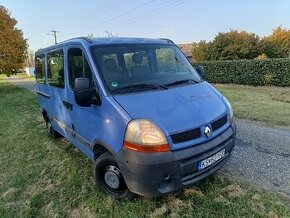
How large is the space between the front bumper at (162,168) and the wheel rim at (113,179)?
0.30m

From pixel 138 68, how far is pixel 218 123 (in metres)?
1.32

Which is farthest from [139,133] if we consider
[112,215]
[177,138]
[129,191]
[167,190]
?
[112,215]

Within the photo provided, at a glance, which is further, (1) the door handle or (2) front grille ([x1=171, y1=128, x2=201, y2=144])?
(1) the door handle

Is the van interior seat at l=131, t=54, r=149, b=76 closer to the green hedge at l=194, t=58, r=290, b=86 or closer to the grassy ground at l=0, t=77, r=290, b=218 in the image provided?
the grassy ground at l=0, t=77, r=290, b=218

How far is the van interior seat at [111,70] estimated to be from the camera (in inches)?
142

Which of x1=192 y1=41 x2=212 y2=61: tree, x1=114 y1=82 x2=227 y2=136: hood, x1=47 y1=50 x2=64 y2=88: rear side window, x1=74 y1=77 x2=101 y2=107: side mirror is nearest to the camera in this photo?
x1=114 y1=82 x2=227 y2=136: hood

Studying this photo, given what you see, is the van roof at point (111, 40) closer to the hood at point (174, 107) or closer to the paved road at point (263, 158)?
the hood at point (174, 107)

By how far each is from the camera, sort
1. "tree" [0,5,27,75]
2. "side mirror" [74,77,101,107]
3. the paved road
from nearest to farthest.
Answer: "side mirror" [74,77,101,107], the paved road, "tree" [0,5,27,75]

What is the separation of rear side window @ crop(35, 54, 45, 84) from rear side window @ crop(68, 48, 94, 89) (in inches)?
84.4

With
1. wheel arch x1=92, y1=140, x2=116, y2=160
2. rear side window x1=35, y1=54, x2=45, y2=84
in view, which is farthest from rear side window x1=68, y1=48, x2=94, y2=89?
rear side window x1=35, y1=54, x2=45, y2=84

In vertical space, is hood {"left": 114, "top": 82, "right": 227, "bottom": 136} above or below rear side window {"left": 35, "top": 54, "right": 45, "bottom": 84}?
below

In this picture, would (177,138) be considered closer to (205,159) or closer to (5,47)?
(205,159)

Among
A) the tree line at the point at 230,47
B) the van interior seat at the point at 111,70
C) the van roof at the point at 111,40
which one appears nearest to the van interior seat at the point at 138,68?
the van interior seat at the point at 111,70

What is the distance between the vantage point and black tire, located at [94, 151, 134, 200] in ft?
11.3
